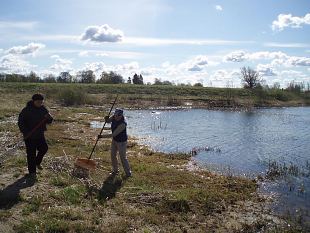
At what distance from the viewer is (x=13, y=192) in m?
10.4

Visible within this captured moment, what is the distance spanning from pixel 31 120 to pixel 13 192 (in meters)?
2.18

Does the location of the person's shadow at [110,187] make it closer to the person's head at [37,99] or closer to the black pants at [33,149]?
the black pants at [33,149]

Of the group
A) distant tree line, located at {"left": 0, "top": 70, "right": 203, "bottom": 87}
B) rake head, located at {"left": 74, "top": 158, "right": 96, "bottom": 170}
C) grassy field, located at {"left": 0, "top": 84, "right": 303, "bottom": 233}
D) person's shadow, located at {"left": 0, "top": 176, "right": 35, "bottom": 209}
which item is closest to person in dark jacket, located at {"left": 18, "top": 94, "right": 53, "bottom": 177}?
person's shadow, located at {"left": 0, "top": 176, "right": 35, "bottom": 209}

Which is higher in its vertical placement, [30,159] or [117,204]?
[30,159]

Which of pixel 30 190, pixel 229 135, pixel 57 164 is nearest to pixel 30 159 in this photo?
pixel 30 190

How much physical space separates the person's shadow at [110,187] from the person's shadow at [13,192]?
78.3 inches

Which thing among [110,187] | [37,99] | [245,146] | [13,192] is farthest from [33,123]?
[245,146]

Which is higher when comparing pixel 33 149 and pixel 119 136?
pixel 119 136

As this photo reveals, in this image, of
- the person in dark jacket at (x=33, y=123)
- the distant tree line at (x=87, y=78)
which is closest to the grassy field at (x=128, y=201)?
the person in dark jacket at (x=33, y=123)

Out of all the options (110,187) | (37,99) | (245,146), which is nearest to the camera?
(37,99)

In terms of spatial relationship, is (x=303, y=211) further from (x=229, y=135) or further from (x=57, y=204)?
(x=229, y=135)

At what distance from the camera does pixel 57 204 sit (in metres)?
9.94

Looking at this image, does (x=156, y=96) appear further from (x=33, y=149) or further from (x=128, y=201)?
(x=128, y=201)

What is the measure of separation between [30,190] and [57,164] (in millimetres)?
2949
